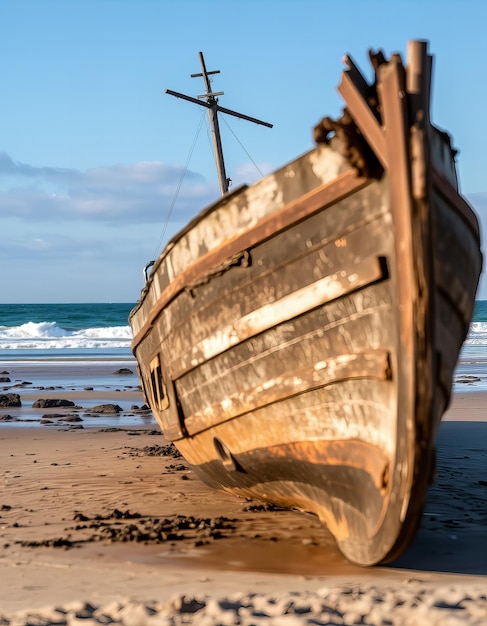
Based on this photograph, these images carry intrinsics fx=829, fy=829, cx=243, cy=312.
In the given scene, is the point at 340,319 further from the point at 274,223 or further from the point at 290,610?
the point at 290,610

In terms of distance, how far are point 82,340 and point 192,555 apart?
3688 cm

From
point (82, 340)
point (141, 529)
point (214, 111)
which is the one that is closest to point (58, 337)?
point (82, 340)

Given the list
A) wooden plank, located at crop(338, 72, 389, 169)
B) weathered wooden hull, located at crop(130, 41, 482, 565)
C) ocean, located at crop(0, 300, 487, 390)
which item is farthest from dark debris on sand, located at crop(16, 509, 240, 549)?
ocean, located at crop(0, 300, 487, 390)

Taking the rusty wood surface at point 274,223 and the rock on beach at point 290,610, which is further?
the rusty wood surface at point 274,223

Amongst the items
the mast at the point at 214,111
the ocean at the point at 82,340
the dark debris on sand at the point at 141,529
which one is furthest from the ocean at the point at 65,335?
the dark debris on sand at the point at 141,529

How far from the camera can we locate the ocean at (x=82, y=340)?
85.2 ft

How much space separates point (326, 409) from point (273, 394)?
17.4 inches

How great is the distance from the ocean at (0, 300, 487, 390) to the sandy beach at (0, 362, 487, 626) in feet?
37.8

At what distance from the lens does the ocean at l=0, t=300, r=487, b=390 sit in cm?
2597

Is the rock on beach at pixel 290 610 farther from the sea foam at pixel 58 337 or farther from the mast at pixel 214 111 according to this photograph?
the sea foam at pixel 58 337

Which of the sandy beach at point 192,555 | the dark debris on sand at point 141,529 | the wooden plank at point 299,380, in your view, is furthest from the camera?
the dark debris on sand at point 141,529

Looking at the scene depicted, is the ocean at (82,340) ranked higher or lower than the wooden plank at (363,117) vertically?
higher

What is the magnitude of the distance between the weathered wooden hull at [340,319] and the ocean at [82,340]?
1305 centimetres

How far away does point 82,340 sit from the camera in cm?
4125
